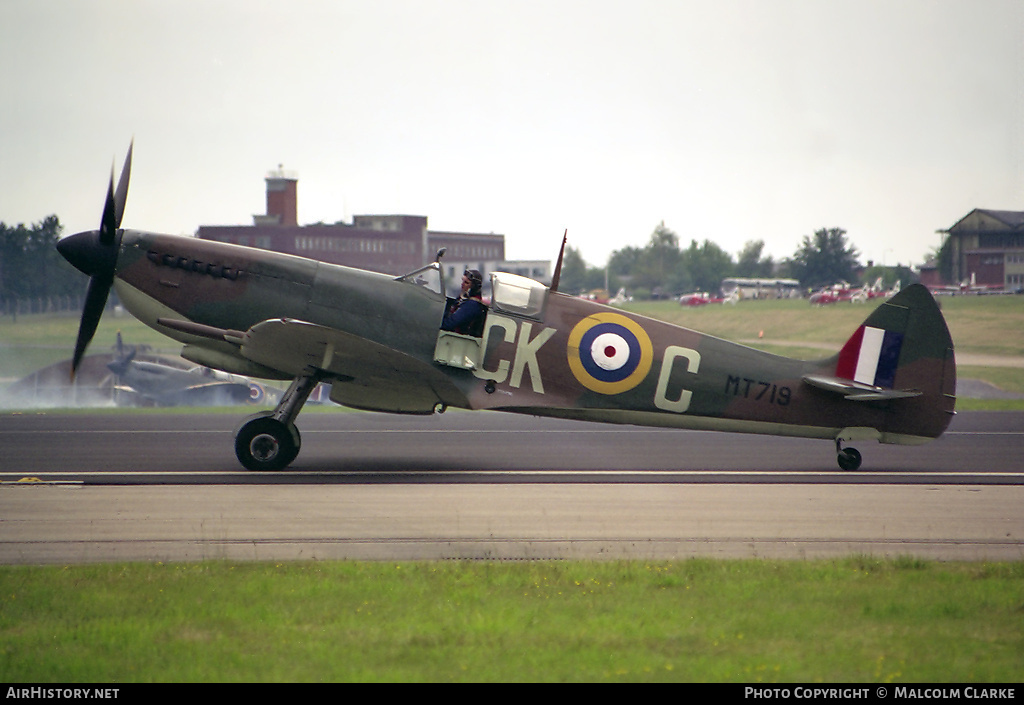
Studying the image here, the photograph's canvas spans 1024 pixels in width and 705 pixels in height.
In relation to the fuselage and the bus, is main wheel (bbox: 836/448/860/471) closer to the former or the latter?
the fuselage

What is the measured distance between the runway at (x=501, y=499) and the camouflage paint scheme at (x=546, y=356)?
826 millimetres

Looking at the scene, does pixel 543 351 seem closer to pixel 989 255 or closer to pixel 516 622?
pixel 516 622

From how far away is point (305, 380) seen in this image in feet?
38.5

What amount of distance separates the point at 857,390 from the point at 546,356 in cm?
394

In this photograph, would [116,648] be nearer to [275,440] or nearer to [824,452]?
[275,440]

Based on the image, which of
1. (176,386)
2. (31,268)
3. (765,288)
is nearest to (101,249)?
(176,386)

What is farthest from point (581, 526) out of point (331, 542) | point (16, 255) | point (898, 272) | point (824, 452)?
point (898, 272)

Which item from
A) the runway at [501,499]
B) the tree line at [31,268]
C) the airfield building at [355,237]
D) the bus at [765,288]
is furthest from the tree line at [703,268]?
the runway at [501,499]

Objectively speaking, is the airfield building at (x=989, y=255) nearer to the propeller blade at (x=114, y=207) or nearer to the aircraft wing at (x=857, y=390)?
the aircraft wing at (x=857, y=390)

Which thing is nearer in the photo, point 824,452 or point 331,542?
point 331,542

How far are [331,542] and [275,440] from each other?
13.3ft

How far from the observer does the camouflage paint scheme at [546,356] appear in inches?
465

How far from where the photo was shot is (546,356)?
466 inches
